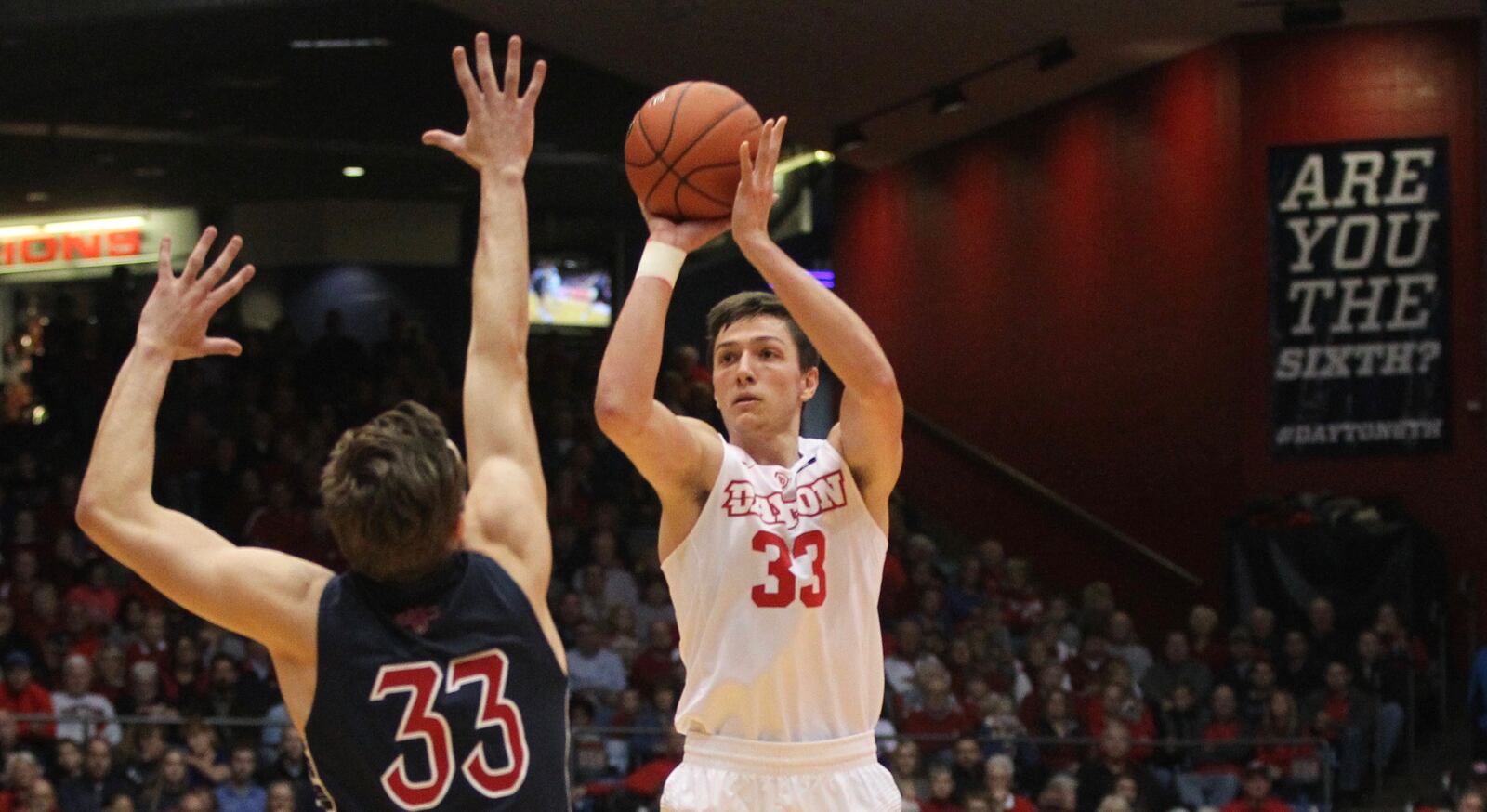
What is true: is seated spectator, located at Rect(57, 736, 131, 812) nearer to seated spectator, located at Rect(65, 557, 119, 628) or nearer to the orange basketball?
seated spectator, located at Rect(65, 557, 119, 628)

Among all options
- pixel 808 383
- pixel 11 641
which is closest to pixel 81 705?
pixel 11 641

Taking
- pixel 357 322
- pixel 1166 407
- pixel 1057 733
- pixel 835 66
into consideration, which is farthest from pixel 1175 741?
pixel 357 322

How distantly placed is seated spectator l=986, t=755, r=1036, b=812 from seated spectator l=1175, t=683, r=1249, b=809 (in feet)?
Answer: 3.83

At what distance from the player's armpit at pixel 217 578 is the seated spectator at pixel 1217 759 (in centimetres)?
957

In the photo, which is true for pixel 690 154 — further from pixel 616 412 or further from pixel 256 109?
pixel 256 109

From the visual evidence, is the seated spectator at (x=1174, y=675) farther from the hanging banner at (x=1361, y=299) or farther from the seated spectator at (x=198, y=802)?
the seated spectator at (x=198, y=802)

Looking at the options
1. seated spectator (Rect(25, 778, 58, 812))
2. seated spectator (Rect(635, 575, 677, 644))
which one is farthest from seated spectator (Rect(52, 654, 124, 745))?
seated spectator (Rect(635, 575, 677, 644))

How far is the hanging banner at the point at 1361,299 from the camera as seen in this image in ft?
50.6

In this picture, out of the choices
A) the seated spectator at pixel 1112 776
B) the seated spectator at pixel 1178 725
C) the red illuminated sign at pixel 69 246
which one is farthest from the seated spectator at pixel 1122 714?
the red illuminated sign at pixel 69 246

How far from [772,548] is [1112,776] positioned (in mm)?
7523

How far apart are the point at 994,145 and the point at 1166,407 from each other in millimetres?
3921

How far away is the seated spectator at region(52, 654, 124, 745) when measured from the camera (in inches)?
439

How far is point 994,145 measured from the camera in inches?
763

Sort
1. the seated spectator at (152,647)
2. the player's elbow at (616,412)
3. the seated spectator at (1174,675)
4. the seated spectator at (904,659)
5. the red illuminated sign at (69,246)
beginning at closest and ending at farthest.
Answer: the player's elbow at (616,412) → the seated spectator at (152,647) → the seated spectator at (904,659) → the seated spectator at (1174,675) → the red illuminated sign at (69,246)
